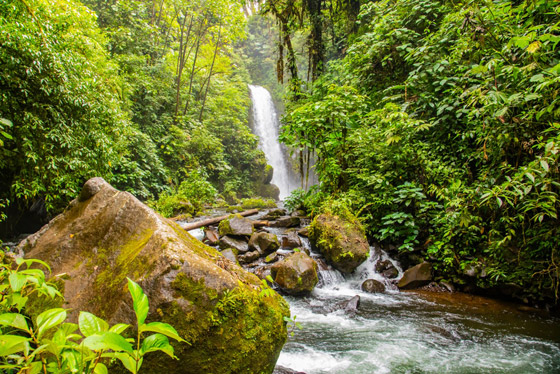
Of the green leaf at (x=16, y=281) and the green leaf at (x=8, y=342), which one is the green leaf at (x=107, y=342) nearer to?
the green leaf at (x=8, y=342)

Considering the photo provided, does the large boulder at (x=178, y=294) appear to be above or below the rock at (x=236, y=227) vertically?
above

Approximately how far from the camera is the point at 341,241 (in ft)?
18.4

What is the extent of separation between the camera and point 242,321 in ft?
6.79

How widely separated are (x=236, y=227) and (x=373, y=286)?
3.37m

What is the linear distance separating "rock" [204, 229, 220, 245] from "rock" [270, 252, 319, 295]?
2039mm

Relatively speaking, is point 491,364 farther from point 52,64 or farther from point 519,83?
point 52,64

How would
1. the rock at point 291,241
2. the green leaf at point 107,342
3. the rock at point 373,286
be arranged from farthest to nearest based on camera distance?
1. the rock at point 291,241
2. the rock at point 373,286
3. the green leaf at point 107,342

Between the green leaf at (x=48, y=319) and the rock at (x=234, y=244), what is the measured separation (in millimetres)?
5284

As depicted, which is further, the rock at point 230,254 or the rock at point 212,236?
the rock at point 212,236

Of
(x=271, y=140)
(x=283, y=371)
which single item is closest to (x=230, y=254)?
(x=283, y=371)

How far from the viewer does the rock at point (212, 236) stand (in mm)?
6512

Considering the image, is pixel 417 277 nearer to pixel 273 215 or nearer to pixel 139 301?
pixel 273 215

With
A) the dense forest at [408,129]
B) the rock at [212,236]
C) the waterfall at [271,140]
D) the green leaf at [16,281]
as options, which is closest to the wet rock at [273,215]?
the dense forest at [408,129]

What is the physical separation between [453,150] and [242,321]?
549 centimetres
